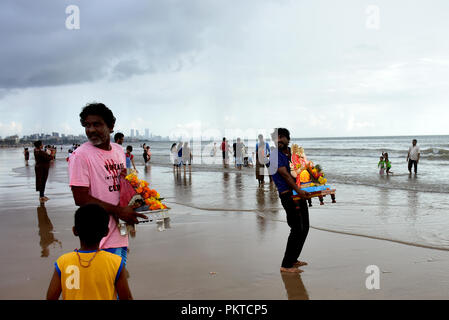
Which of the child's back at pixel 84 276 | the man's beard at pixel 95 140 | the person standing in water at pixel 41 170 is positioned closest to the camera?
the child's back at pixel 84 276

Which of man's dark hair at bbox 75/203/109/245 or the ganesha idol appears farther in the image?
the ganesha idol

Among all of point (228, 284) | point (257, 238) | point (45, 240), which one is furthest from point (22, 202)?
point (228, 284)

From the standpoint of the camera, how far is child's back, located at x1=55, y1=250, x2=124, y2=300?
2.45 meters

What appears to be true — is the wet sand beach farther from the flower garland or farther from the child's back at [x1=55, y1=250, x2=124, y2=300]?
the child's back at [x1=55, y1=250, x2=124, y2=300]

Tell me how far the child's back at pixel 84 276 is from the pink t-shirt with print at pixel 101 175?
1.71 feet

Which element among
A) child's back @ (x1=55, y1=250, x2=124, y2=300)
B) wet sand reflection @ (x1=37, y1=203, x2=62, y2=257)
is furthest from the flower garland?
wet sand reflection @ (x1=37, y1=203, x2=62, y2=257)

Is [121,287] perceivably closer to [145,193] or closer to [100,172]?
[100,172]

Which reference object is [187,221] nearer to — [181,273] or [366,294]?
[181,273]

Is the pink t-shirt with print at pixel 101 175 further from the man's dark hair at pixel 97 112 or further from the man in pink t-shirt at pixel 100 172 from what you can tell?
the man's dark hair at pixel 97 112

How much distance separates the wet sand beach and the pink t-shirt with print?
1787 millimetres

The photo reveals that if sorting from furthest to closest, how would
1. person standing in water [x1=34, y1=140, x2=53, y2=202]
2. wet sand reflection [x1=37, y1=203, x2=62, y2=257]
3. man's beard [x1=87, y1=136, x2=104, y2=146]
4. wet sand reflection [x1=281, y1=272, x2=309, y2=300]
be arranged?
1. person standing in water [x1=34, y1=140, x2=53, y2=202]
2. wet sand reflection [x1=37, y1=203, x2=62, y2=257]
3. wet sand reflection [x1=281, y1=272, x2=309, y2=300]
4. man's beard [x1=87, y1=136, x2=104, y2=146]

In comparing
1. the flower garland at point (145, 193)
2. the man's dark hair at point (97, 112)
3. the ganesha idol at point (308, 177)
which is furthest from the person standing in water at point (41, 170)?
the man's dark hair at point (97, 112)

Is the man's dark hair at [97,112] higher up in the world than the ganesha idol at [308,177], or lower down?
higher up

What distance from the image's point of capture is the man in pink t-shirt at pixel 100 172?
289cm
